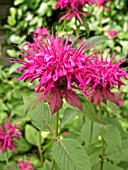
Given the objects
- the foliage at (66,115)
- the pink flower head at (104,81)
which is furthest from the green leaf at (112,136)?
the pink flower head at (104,81)

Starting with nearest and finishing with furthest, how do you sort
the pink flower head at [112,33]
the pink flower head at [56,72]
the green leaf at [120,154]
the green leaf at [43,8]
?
the pink flower head at [56,72] < the green leaf at [120,154] < the pink flower head at [112,33] < the green leaf at [43,8]

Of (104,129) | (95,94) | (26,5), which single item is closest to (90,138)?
(104,129)

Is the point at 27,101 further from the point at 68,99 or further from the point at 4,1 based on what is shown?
the point at 4,1

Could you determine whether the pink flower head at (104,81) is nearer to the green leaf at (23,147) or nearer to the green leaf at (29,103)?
the green leaf at (29,103)

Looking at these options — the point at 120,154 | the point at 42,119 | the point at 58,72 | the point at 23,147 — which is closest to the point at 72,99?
the point at 58,72

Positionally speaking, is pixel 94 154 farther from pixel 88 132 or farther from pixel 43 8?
pixel 43 8
